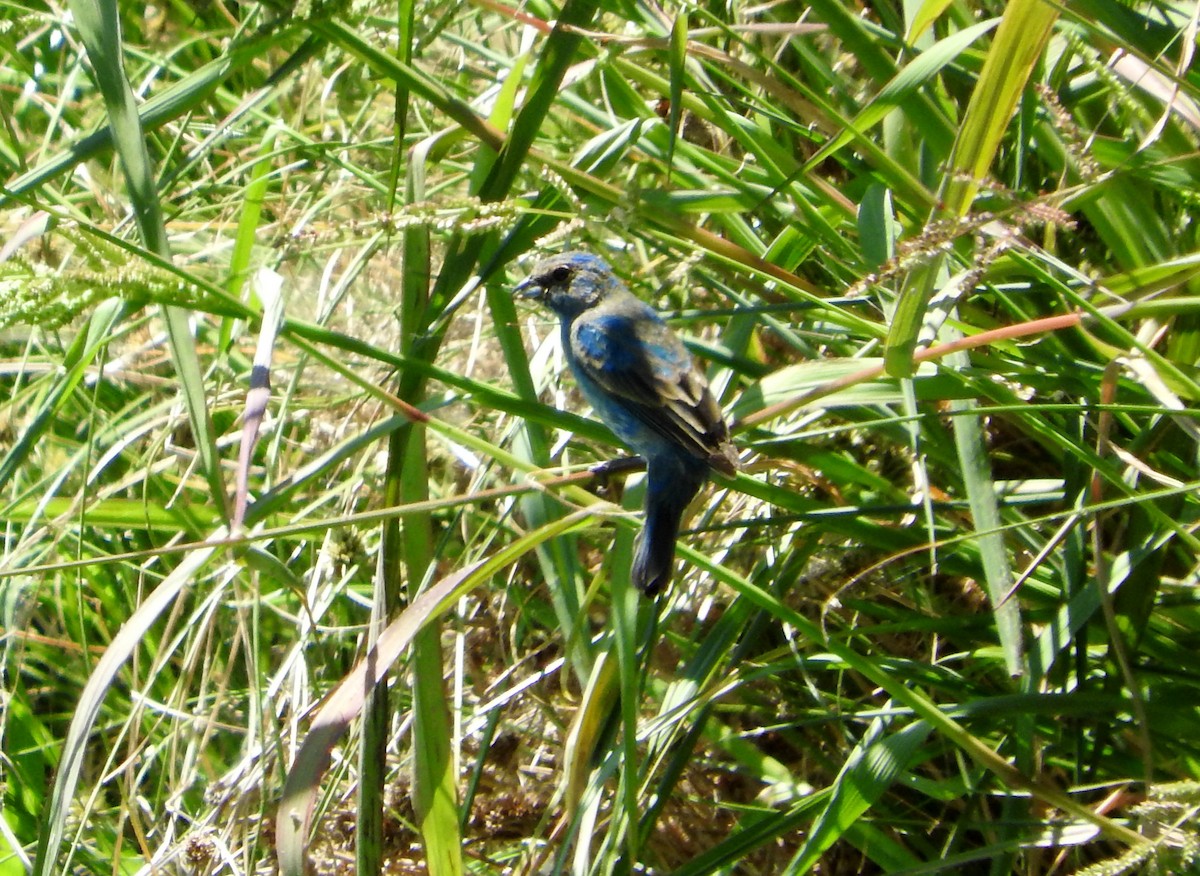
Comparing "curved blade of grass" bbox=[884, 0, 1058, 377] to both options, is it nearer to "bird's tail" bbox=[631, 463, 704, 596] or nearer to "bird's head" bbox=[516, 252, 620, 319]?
"bird's tail" bbox=[631, 463, 704, 596]

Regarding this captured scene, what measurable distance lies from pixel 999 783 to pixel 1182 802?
0.56 meters

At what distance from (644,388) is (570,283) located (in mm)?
508

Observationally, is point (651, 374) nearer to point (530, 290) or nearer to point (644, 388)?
point (644, 388)

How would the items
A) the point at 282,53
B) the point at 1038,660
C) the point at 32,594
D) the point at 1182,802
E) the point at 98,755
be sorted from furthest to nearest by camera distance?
the point at 282,53 → the point at 98,755 → the point at 32,594 → the point at 1038,660 → the point at 1182,802

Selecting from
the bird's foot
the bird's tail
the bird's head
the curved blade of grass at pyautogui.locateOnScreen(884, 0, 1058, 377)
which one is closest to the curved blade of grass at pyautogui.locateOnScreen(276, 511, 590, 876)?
the bird's tail

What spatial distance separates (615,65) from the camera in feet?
7.73

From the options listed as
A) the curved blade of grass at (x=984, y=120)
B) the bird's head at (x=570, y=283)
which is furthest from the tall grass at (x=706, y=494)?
the bird's head at (x=570, y=283)

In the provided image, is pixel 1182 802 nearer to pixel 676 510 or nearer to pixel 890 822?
pixel 890 822

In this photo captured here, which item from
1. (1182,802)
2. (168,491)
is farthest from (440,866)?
(168,491)

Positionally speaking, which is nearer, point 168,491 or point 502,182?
point 502,182

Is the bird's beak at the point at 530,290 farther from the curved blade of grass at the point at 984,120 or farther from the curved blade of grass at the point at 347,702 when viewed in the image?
the curved blade of grass at the point at 984,120

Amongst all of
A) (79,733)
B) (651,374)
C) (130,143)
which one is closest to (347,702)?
(79,733)

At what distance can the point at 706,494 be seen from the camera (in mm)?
2684

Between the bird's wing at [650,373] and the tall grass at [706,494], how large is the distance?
9 centimetres
